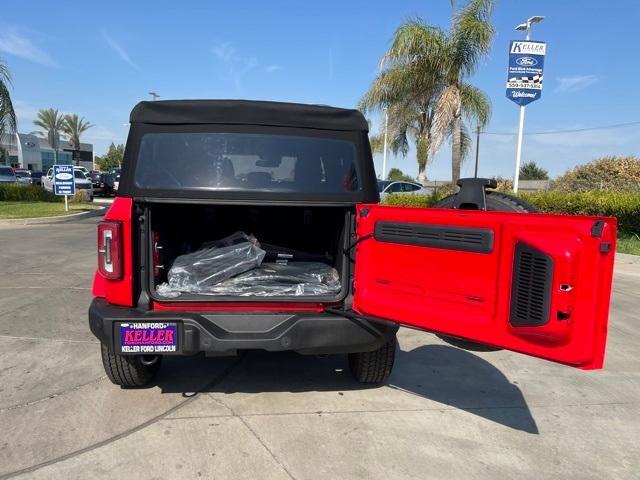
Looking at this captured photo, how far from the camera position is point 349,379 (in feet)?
13.5

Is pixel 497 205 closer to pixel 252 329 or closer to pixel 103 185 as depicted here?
pixel 252 329

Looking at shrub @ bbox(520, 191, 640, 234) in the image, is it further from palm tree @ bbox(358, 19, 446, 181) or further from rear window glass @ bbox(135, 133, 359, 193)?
rear window glass @ bbox(135, 133, 359, 193)

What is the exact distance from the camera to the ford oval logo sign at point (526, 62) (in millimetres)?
13656

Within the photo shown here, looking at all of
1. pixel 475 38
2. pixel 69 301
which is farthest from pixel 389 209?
pixel 475 38

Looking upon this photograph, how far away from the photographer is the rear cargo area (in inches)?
136

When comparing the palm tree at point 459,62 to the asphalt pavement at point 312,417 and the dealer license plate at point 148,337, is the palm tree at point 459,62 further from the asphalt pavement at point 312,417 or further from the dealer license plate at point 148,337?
the dealer license plate at point 148,337

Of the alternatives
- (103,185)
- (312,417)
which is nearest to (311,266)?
Answer: (312,417)

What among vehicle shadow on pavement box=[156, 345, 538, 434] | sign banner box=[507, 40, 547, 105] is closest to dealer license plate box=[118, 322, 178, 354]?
vehicle shadow on pavement box=[156, 345, 538, 434]

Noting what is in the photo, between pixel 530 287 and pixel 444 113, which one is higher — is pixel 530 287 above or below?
below

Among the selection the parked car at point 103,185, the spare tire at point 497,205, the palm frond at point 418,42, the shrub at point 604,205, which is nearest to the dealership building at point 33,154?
the parked car at point 103,185

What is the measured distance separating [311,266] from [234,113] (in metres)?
1.33

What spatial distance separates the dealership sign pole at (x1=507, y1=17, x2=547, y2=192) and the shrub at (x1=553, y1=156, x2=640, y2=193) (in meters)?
11.0

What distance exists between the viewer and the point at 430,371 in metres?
4.42

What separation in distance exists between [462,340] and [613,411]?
1.65m
